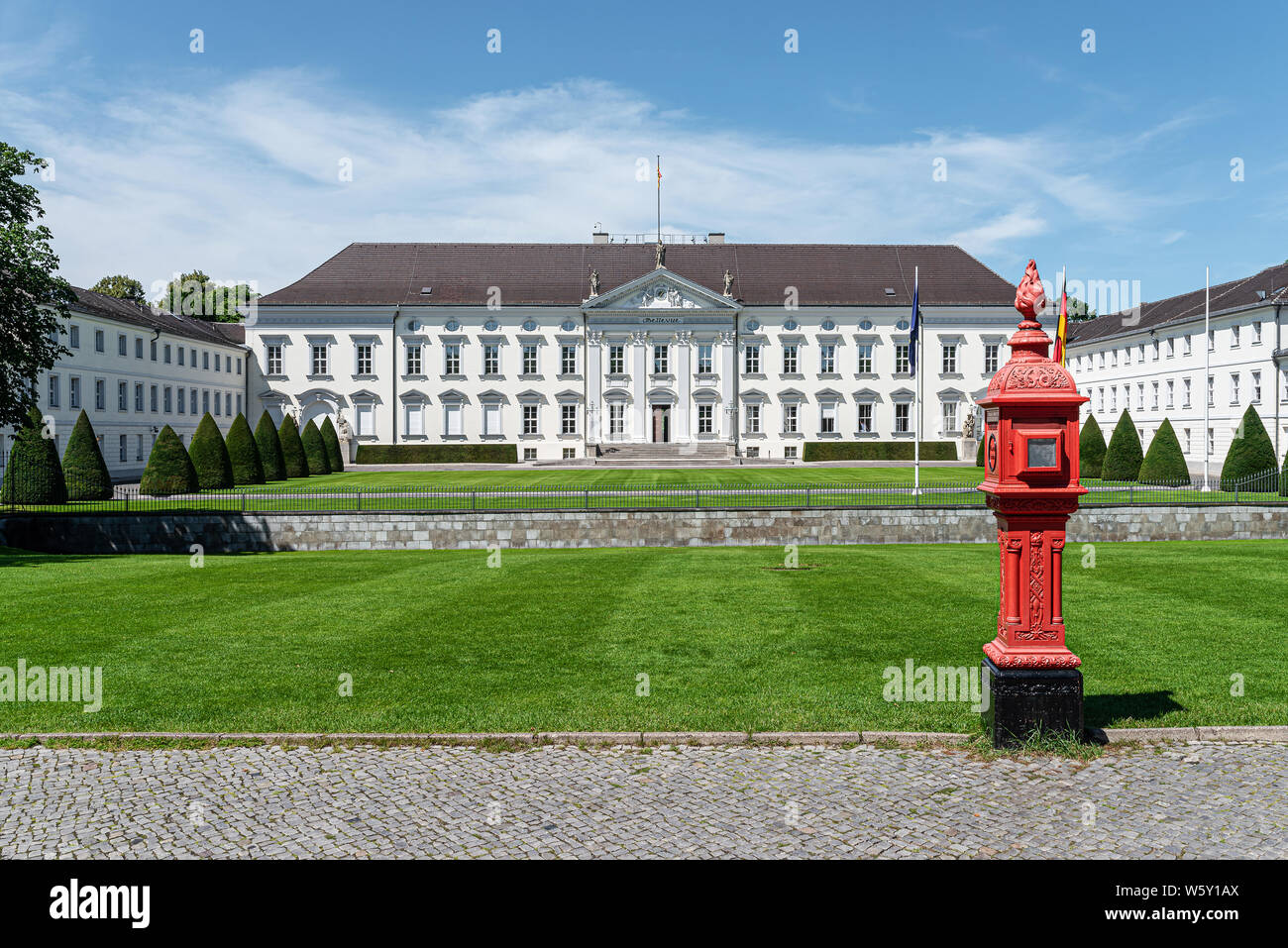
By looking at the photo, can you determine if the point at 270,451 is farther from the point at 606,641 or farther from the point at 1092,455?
the point at 1092,455

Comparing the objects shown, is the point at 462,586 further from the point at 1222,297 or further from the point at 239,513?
the point at 1222,297

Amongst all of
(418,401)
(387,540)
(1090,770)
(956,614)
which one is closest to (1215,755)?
(1090,770)

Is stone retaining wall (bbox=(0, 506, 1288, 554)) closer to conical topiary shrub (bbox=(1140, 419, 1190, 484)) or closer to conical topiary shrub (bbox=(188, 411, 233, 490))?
conical topiary shrub (bbox=(1140, 419, 1190, 484))

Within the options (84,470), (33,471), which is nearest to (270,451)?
(84,470)

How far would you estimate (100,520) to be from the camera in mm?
25500

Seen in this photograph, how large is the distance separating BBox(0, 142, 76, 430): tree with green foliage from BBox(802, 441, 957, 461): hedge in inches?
1839

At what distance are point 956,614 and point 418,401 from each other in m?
58.2

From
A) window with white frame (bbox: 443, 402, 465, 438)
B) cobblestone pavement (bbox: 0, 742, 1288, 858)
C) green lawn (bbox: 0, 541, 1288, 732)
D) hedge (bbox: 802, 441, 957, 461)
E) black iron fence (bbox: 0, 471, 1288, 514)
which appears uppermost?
window with white frame (bbox: 443, 402, 465, 438)

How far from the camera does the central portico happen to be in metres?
67.6

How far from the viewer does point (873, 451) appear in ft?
209

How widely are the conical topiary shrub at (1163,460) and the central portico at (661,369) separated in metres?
32.3

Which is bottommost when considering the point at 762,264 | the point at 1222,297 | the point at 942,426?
the point at 942,426

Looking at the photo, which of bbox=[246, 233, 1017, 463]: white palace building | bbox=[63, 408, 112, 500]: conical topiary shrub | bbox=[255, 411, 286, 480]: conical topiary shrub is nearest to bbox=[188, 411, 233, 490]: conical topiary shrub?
bbox=[63, 408, 112, 500]: conical topiary shrub

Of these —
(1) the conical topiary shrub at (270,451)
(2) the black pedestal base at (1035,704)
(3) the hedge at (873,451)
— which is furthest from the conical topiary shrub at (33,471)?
(3) the hedge at (873,451)
